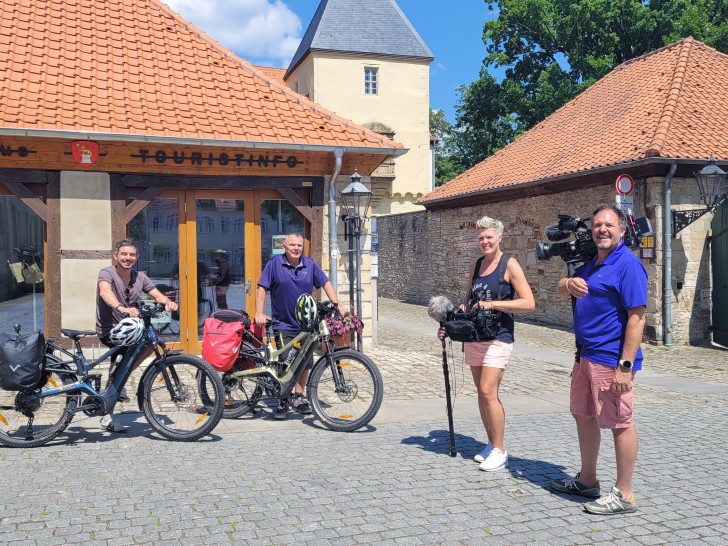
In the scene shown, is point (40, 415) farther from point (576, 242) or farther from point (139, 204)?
point (139, 204)

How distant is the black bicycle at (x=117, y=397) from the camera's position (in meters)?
5.64

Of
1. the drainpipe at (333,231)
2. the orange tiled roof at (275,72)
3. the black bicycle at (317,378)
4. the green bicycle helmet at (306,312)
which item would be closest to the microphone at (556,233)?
the black bicycle at (317,378)

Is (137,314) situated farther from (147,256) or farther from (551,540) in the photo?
(147,256)

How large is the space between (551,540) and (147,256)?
7895mm

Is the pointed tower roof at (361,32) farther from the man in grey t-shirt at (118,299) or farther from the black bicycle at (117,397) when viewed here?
the black bicycle at (117,397)

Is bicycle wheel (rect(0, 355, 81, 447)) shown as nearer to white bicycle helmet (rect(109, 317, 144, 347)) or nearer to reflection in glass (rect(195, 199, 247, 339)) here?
white bicycle helmet (rect(109, 317, 144, 347))

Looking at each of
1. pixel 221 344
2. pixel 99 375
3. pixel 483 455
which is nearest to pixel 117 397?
pixel 99 375

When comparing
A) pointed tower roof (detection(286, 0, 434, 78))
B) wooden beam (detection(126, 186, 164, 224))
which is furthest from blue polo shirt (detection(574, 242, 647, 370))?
pointed tower roof (detection(286, 0, 434, 78))

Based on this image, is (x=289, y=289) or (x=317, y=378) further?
(x=289, y=289)

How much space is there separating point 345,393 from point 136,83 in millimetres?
6621

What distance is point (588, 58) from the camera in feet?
89.8

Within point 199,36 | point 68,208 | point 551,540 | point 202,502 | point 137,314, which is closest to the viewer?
point 551,540

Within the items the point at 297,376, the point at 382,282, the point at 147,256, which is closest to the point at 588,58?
the point at 382,282

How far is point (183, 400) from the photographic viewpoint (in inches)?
231
